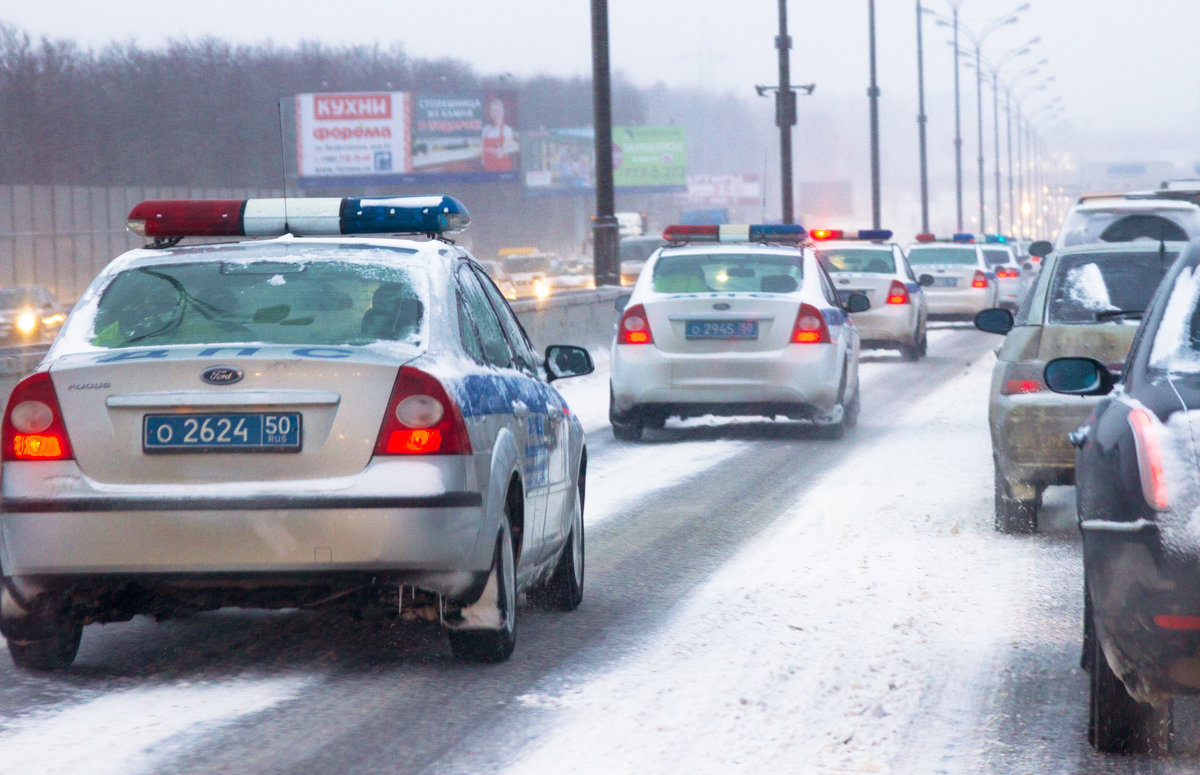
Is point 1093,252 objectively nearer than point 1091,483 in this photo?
No

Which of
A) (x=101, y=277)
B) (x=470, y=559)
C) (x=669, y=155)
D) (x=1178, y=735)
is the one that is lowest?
(x=1178, y=735)

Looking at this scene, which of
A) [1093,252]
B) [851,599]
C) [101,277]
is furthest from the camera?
[1093,252]

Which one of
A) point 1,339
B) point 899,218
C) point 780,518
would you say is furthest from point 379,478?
point 899,218

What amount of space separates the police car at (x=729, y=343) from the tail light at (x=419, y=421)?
857 cm

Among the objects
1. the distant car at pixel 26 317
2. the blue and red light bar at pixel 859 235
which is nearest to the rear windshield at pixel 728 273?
the blue and red light bar at pixel 859 235

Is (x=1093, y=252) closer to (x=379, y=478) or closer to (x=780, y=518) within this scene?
(x=780, y=518)

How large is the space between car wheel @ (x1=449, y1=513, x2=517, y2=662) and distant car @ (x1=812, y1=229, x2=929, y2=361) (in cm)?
1833

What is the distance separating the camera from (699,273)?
14461 mm

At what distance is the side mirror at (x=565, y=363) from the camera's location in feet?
24.4

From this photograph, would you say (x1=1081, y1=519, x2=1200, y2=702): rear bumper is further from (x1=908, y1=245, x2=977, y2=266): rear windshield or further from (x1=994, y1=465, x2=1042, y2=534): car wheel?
(x1=908, y1=245, x2=977, y2=266): rear windshield

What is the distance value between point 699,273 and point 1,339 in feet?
82.8

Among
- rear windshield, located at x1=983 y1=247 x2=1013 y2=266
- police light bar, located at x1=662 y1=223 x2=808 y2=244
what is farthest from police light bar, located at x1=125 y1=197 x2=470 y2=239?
rear windshield, located at x1=983 y1=247 x2=1013 y2=266

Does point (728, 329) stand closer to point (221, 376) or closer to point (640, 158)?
point (221, 376)

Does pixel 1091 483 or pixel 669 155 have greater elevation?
pixel 669 155
